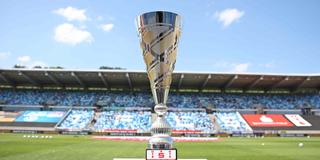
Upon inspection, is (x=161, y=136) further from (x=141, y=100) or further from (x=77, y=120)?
(x=141, y=100)

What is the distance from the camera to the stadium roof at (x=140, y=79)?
48.5 metres

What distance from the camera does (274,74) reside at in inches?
1934

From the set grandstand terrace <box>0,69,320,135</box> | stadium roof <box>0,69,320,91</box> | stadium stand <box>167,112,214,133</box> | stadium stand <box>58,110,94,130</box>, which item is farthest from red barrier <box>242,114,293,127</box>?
stadium stand <box>58,110,94,130</box>

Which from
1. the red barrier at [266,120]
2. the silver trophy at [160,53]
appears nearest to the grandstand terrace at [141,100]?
the red barrier at [266,120]

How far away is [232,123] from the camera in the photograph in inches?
1887

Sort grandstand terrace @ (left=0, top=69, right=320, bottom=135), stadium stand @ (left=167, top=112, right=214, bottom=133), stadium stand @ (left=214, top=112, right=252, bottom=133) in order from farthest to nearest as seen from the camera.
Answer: grandstand terrace @ (left=0, top=69, right=320, bottom=135)
stadium stand @ (left=214, top=112, right=252, bottom=133)
stadium stand @ (left=167, top=112, right=214, bottom=133)

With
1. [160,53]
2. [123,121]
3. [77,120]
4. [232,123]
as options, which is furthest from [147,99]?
[160,53]

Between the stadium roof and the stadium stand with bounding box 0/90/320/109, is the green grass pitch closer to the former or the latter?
the stadium roof

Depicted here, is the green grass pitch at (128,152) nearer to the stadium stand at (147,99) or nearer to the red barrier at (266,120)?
the red barrier at (266,120)

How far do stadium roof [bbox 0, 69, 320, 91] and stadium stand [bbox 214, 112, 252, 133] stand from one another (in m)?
5.71

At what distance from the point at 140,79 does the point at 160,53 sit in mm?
44644

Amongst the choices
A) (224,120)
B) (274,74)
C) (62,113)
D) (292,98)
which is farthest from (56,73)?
(292,98)

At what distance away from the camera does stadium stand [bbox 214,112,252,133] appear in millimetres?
45938

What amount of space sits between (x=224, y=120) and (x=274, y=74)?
10.8 metres
